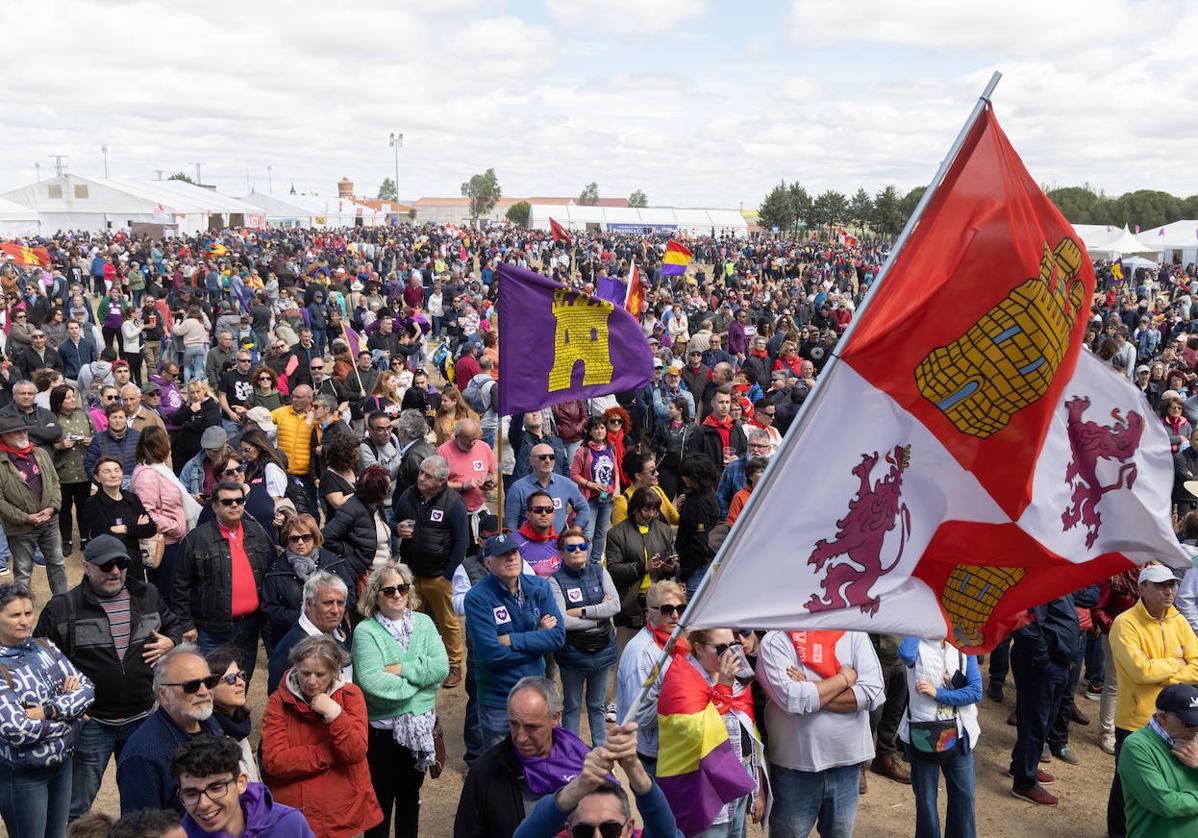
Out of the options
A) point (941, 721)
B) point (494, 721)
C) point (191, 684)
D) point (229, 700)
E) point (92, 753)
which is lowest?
point (92, 753)

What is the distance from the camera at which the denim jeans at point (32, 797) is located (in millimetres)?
4566

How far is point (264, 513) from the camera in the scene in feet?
22.9

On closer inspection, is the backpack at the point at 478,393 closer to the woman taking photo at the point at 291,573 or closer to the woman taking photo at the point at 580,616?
→ the woman taking photo at the point at 580,616

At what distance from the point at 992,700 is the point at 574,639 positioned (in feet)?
12.1

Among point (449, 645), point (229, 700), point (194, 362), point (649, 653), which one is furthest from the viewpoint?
point (194, 362)

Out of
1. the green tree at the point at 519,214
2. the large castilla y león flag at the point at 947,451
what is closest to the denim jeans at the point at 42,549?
the large castilla y león flag at the point at 947,451

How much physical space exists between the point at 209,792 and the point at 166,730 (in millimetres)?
653

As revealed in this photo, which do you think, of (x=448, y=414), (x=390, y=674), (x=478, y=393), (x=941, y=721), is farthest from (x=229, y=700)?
(x=478, y=393)

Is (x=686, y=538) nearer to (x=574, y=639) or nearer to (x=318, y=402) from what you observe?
(x=574, y=639)

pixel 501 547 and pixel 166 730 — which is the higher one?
pixel 501 547

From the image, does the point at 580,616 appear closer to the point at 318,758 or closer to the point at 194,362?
the point at 318,758

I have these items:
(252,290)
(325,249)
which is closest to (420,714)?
(252,290)

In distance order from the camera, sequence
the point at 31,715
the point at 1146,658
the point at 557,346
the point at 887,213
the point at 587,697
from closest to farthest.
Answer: the point at 31,715
the point at 1146,658
the point at 587,697
the point at 557,346
the point at 887,213

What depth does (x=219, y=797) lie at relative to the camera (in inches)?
133
